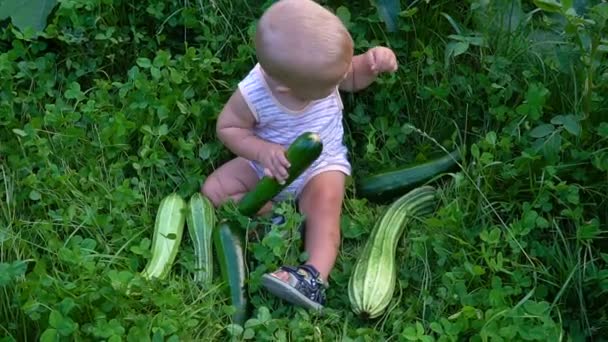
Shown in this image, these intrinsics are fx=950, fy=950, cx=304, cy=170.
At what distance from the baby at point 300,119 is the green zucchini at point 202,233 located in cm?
8

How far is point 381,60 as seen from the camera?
9.66 feet

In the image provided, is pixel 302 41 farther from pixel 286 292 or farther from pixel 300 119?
pixel 286 292

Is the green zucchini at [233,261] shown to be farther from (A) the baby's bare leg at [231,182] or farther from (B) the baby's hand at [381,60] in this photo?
(B) the baby's hand at [381,60]

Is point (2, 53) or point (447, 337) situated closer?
point (447, 337)

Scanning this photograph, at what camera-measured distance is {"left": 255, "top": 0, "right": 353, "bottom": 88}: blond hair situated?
8.43 ft

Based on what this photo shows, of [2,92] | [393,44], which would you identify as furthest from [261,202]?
[2,92]

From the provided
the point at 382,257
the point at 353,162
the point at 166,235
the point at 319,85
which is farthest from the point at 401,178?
the point at 166,235

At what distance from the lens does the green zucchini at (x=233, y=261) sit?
258 centimetres

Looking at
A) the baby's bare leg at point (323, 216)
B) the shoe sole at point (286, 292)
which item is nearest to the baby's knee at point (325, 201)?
the baby's bare leg at point (323, 216)

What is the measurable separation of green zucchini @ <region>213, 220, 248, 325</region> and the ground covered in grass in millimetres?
36

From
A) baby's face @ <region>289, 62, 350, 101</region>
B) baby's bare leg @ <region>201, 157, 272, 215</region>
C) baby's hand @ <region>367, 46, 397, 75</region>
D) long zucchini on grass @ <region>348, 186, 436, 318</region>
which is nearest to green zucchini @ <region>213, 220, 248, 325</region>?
baby's bare leg @ <region>201, 157, 272, 215</region>

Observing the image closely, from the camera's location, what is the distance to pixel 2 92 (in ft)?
10.2

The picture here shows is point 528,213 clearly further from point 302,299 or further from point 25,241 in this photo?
point 25,241

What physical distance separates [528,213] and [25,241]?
4.56 feet
